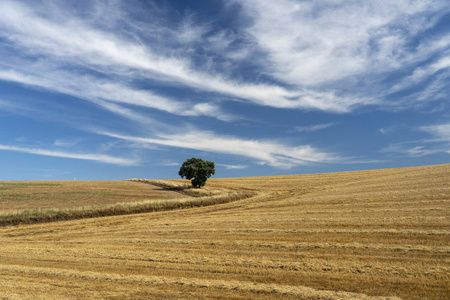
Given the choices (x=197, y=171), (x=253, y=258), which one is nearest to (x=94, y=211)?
(x=253, y=258)

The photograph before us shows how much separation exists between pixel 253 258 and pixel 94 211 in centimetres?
2161

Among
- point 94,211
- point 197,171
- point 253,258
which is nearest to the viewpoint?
point 253,258

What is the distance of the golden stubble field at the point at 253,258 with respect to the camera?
8.49m

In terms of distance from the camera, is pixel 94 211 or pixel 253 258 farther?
pixel 94 211

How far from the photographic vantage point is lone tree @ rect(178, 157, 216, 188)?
53844 millimetres

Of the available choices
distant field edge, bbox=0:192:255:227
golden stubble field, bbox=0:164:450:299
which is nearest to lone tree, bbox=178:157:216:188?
distant field edge, bbox=0:192:255:227

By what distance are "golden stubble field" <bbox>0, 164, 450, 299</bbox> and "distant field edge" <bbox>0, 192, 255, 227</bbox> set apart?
542 centimetres

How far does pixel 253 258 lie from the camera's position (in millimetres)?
11320

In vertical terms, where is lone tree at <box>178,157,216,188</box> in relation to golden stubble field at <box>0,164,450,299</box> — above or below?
above

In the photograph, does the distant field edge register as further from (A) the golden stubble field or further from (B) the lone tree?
(B) the lone tree

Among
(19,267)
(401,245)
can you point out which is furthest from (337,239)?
(19,267)

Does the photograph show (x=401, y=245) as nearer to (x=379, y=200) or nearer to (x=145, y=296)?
(x=145, y=296)

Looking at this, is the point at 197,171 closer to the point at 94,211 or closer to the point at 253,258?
the point at 94,211

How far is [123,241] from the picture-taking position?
16.0 metres
